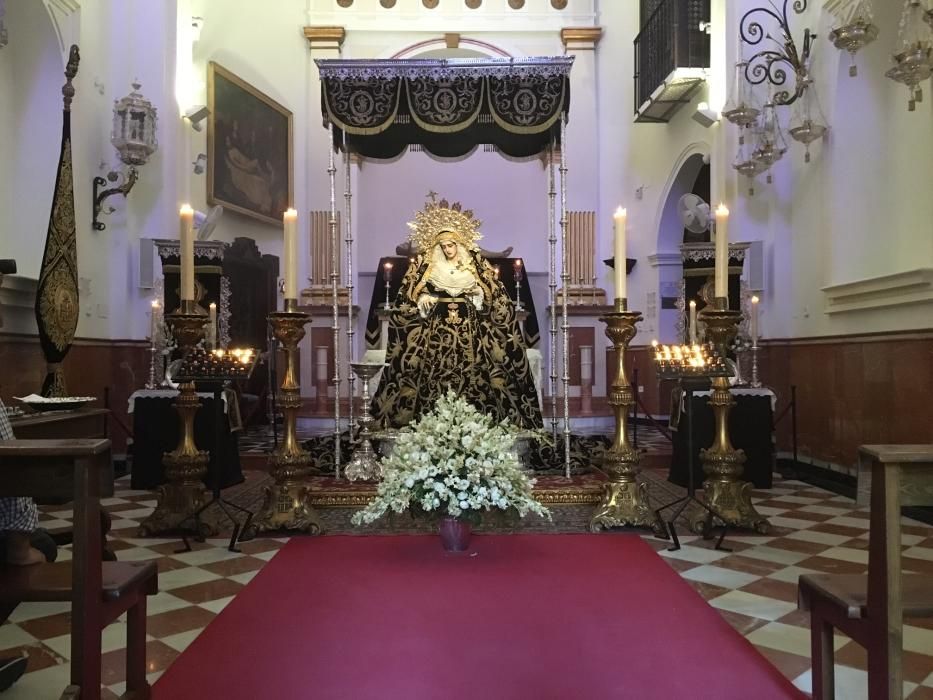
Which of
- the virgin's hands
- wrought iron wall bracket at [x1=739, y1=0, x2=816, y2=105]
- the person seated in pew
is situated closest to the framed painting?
the virgin's hands

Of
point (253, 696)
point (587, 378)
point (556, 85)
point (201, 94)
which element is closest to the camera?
point (253, 696)

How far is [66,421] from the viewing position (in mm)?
4746

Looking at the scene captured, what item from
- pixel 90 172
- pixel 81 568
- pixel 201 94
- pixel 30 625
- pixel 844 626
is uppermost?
pixel 201 94

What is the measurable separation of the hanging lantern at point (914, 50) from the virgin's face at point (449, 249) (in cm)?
384

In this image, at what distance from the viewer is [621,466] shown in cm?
474

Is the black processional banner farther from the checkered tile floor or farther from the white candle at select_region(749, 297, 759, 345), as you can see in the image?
the white candle at select_region(749, 297, 759, 345)

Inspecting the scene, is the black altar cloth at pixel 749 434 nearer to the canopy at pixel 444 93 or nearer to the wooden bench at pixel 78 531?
the canopy at pixel 444 93

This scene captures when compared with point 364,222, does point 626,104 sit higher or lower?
higher

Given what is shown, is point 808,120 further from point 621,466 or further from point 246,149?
point 246,149

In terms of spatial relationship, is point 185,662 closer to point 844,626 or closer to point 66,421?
point 844,626

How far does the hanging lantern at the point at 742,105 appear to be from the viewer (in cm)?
764

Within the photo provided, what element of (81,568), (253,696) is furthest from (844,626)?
(81,568)

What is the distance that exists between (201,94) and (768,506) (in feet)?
31.4

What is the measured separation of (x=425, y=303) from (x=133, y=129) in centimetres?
395
